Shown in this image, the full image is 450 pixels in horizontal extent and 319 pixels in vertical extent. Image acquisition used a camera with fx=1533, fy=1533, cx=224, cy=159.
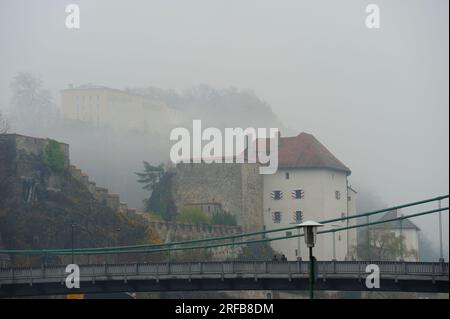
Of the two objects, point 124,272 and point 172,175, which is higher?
point 172,175

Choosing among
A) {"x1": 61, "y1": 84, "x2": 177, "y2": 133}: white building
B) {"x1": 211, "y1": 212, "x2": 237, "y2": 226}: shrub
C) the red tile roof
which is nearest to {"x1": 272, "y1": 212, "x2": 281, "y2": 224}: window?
{"x1": 211, "y1": 212, "x2": 237, "y2": 226}: shrub

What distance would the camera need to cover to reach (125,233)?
361 feet

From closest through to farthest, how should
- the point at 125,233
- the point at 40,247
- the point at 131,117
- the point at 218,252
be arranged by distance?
the point at 40,247
the point at 125,233
the point at 218,252
the point at 131,117

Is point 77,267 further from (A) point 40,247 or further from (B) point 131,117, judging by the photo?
(B) point 131,117

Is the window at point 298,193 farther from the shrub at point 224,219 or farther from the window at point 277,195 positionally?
the shrub at point 224,219

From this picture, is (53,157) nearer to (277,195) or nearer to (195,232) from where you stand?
(195,232)

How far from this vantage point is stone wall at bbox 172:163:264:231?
126250mm

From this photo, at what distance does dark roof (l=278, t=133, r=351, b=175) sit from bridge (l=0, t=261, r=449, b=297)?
53937 mm

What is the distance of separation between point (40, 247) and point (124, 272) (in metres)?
29.3

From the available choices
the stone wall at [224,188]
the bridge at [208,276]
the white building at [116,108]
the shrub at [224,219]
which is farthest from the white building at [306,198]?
the bridge at [208,276]

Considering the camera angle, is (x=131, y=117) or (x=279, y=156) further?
(x=131, y=117)

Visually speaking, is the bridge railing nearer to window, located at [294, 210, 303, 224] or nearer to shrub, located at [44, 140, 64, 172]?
shrub, located at [44, 140, 64, 172]
